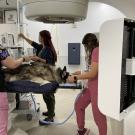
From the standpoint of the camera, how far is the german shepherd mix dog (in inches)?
87.6

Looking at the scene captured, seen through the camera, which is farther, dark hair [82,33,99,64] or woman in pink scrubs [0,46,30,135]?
dark hair [82,33,99,64]

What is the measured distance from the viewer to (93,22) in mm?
6297

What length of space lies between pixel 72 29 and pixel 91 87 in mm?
4136

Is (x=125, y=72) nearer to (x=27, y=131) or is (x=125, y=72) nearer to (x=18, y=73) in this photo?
(x=18, y=73)

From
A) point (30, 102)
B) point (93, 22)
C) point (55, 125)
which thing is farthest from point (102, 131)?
point (93, 22)

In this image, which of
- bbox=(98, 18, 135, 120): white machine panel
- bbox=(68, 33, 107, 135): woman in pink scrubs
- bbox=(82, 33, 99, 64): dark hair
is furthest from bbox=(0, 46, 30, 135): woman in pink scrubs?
bbox=(98, 18, 135, 120): white machine panel

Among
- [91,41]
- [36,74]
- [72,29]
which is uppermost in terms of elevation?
[72,29]

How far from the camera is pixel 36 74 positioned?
2.24m

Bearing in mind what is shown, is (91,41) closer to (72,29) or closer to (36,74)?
(36,74)

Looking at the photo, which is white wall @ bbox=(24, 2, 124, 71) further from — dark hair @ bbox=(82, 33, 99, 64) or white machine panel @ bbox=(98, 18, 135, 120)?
white machine panel @ bbox=(98, 18, 135, 120)

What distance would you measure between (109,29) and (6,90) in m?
1.45

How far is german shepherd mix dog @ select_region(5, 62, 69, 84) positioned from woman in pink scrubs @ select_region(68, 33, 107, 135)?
111 millimetres

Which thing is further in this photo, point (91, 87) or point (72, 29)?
point (72, 29)

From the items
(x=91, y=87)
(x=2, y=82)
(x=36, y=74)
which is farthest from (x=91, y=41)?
(x=2, y=82)
